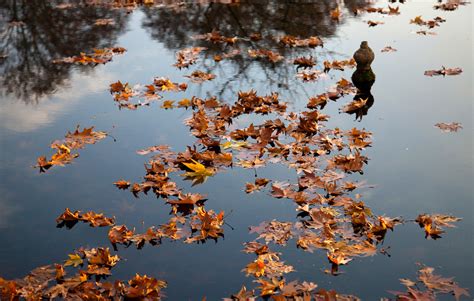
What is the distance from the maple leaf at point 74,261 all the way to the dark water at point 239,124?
177 millimetres

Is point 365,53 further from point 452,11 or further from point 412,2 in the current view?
point 412,2

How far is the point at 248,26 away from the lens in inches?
399

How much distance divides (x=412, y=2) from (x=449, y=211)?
8.83m

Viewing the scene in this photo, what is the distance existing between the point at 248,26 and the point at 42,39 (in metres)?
3.93

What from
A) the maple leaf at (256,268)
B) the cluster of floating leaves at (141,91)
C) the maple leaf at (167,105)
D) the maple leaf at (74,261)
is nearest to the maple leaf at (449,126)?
the maple leaf at (256,268)

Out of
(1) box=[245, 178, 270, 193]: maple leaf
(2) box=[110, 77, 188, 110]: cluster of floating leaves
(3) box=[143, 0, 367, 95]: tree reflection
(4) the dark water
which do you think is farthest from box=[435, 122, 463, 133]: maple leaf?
(2) box=[110, 77, 188, 110]: cluster of floating leaves

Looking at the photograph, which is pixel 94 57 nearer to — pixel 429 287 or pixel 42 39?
pixel 42 39

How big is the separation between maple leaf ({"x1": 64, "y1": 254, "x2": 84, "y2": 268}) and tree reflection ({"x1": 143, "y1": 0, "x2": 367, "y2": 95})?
12.4 ft

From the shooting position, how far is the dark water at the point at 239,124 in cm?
405

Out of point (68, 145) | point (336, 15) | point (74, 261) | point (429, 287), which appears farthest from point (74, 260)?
point (336, 15)

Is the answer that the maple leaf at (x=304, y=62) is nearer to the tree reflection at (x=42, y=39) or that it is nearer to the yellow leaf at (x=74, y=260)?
the tree reflection at (x=42, y=39)

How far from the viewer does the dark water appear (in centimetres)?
405

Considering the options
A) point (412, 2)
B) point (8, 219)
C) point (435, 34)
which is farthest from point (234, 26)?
point (8, 219)

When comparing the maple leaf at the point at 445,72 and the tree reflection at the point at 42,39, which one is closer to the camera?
the maple leaf at the point at 445,72
